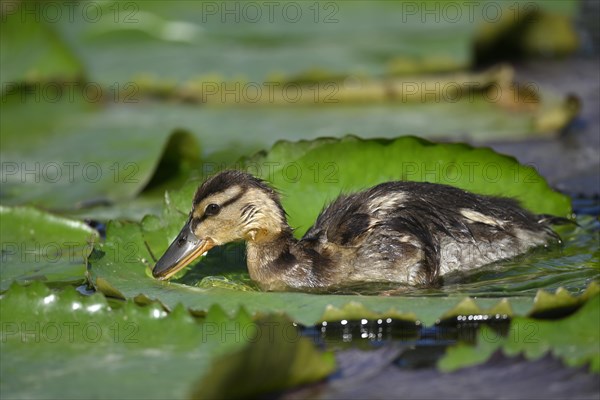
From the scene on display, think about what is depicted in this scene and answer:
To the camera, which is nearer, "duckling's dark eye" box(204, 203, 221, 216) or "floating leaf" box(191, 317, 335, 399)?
"floating leaf" box(191, 317, 335, 399)

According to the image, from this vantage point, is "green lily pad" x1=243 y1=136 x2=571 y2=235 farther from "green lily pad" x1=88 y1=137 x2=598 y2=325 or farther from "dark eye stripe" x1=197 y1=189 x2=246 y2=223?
"dark eye stripe" x1=197 y1=189 x2=246 y2=223

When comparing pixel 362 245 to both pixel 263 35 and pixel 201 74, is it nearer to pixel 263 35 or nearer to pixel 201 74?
pixel 201 74

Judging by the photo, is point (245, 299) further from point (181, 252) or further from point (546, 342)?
point (546, 342)

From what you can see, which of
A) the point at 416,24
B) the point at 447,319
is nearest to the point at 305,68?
the point at 416,24

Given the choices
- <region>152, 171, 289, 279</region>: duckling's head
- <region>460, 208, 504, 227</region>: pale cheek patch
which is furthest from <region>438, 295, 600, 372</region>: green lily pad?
<region>152, 171, 289, 279</region>: duckling's head

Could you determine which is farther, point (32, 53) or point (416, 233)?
point (32, 53)

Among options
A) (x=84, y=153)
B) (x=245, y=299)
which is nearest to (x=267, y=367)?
(x=245, y=299)
